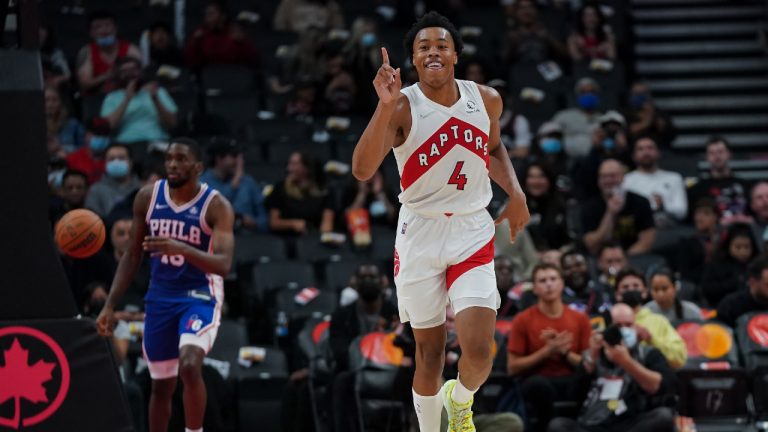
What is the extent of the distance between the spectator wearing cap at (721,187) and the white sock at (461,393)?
704 cm

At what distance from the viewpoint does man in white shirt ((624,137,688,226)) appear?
14008 millimetres

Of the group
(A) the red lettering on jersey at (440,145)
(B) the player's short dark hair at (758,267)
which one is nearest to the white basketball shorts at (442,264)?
(A) the red lettering on jersey at (440,145)

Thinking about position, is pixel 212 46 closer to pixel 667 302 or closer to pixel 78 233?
pixel 667 302

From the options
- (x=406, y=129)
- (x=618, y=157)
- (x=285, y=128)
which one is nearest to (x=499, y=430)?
(x=406, y=129)

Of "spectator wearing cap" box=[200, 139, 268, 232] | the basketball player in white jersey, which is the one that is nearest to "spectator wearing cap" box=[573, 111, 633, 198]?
"spectator wearing cap" box=[200, 139, 268, 232]

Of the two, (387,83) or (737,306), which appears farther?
(737,306)

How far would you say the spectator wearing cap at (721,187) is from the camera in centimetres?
1395

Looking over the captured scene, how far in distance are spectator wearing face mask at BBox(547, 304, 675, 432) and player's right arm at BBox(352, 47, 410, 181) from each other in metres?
3.64

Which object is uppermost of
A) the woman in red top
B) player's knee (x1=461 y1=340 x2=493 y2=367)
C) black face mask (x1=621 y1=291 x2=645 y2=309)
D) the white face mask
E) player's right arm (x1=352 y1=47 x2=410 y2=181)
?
player's right arm (x1=352 y1=47 x2=410 y2=181)

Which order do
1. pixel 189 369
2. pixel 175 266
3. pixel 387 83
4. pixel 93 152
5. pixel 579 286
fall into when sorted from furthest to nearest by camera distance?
pixel 93 152
pixel 579 286
pixel 175 266
pixel 189 369
pixel 387 83

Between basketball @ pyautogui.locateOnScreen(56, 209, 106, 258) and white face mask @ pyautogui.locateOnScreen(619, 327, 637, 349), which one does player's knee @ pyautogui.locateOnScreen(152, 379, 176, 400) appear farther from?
white face mask @ pyautogui.locateOnScreen(619, 327, 637, 349)

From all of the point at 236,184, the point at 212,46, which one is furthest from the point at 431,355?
the point at 212,46

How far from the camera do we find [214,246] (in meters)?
→ 8.96

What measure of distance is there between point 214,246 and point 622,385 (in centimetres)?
341
